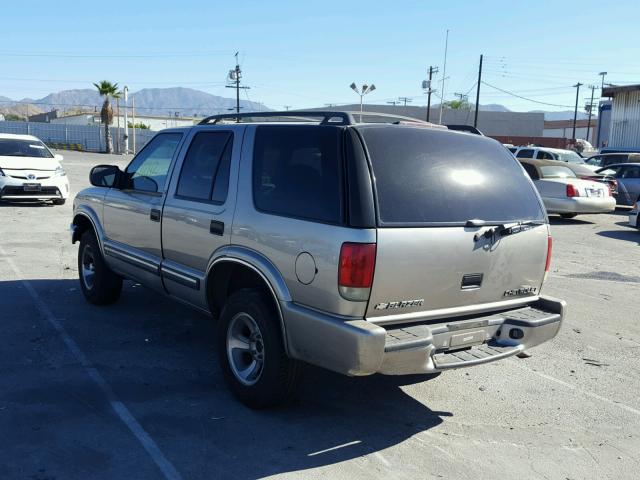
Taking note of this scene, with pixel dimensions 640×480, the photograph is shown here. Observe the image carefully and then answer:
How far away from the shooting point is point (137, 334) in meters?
6.11

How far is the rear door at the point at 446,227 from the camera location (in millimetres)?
3875

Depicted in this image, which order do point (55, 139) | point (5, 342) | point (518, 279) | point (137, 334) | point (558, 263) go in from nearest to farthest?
point (518, 279)
point (5, 342)
point (137, 334)
point (558, 263)
point (55, 139)

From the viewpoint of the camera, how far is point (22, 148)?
1623 centimetres

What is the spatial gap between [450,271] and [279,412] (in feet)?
5.07

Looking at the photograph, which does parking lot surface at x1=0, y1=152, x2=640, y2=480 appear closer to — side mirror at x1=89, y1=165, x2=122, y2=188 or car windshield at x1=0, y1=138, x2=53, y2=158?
side mirror at x1=89, y1=165, x2=122, y2=188

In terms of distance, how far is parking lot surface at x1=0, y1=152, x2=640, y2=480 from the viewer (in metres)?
3.80

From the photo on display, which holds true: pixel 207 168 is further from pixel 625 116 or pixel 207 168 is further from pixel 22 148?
pixel 625 116

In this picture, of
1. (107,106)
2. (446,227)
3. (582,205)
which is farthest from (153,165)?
(107,106)

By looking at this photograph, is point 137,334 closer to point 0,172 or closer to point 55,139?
point 0,172

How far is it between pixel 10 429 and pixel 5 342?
190 centimetres

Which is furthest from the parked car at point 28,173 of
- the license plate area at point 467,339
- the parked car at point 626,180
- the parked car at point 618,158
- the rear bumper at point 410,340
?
the parked car at point 618,158

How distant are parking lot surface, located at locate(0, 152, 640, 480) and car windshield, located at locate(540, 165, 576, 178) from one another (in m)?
10.4

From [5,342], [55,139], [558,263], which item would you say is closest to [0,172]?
[5,342]

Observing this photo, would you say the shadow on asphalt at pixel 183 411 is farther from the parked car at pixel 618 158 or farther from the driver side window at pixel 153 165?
the parked car at pixel 618 158
